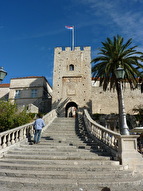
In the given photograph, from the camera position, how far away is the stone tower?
80.0 feet

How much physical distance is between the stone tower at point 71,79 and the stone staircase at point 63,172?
56.9 feet

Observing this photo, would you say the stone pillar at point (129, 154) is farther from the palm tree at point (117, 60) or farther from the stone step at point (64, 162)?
the palm tree at point (117, 60)

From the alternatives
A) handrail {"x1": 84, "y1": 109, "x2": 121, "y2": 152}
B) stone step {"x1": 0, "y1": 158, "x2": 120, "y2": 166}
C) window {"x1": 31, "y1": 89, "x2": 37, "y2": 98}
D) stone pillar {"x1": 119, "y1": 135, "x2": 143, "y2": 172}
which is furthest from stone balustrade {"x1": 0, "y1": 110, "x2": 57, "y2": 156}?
window {"x1": 31, "y1": 89, "x2": 37, "y2": 98}

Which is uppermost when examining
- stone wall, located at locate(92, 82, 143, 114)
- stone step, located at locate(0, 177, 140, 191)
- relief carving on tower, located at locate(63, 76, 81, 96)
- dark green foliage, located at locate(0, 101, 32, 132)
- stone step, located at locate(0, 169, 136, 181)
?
relief carving on tower, located at locate(63, 76, 81, 96)

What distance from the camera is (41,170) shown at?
523 centimetres

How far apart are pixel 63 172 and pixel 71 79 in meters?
→ 21.1

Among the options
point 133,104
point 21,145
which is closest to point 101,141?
point 21,145

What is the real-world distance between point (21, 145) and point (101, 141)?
4.22 meters

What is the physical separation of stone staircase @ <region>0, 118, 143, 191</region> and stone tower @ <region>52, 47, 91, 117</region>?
1733cm

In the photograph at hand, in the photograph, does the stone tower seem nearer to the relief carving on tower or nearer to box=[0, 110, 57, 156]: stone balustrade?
the relief carving on tower

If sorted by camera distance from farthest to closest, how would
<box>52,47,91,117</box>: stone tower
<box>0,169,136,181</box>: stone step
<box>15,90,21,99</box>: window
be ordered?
<box>15,90,21,99</box>: window, <box>52,47,91,117</box>: stone tower, <box>0,169,136,181</box>: stone step

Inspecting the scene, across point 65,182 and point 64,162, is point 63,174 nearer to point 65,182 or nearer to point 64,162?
point 65,182

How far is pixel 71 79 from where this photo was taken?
25422 mm

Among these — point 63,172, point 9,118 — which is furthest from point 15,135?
point 63,172
